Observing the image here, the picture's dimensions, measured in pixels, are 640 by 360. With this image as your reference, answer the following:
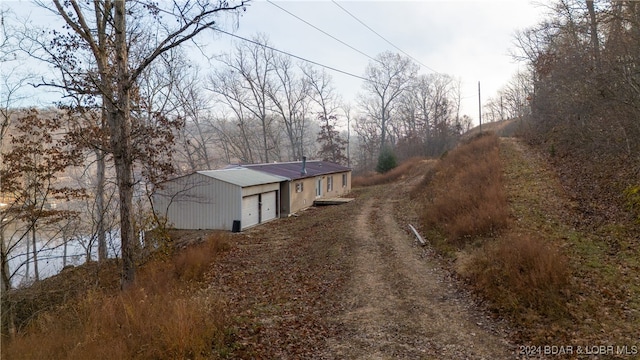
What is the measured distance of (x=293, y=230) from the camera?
60.8 feet

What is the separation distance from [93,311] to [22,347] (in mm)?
1083

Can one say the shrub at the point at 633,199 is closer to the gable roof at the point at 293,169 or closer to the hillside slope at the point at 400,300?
the hillside slope at the point at 400,300

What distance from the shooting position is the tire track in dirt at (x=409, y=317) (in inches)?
227

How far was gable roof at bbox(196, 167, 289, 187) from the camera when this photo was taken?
20125mm

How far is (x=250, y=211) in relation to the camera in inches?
819

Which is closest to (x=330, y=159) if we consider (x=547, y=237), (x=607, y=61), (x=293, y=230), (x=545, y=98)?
(x=545, y=98)

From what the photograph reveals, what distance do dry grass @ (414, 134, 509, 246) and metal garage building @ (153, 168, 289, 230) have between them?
9516mm

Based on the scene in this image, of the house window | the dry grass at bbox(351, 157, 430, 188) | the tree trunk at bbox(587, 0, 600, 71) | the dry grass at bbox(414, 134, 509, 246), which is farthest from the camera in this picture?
the dry grass at bbox(351, 157, 430, 188)

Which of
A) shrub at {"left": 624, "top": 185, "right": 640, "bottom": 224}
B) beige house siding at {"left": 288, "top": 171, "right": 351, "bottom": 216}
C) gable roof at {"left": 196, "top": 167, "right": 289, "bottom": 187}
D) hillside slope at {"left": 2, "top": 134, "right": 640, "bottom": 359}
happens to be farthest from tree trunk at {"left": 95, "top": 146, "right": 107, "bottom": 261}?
shrub at {"left": 624, "top": 185, "right": 640, "bottom": 224}

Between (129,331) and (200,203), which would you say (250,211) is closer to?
(200,203)

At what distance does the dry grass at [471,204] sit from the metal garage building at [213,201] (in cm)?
952

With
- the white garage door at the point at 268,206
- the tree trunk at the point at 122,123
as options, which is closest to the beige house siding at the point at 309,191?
the white garage door at the point at 268,206

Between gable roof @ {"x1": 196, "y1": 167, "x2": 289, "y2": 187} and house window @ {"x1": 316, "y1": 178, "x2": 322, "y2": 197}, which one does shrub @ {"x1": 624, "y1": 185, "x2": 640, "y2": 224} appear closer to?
gable roof @ {"x1": 196, "y1": 167, "x2": 289, "y2": 187}

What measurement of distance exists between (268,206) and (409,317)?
55.0ft
